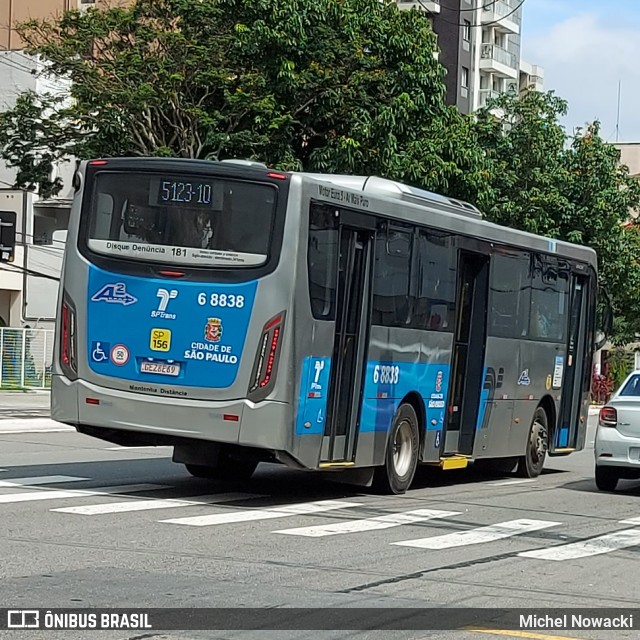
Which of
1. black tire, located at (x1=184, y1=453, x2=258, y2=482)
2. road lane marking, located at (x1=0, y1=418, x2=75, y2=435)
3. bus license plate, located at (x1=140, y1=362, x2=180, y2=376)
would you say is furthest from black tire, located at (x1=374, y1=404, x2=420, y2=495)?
road lane marking, located at (x1=0, y1=418, x2=75, y2=435)

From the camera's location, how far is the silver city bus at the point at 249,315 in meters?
12.8

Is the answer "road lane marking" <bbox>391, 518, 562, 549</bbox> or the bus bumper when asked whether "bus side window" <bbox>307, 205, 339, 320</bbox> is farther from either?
"road lane marking" <bbox>391, 518, 562, 549</bbox>

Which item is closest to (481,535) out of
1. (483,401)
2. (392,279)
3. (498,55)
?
(392,279)

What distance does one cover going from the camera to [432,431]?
51.6 ft

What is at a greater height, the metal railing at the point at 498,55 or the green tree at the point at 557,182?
the metal railing at the point at 498,55

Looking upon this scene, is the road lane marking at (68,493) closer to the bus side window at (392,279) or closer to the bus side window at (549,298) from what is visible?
the bus side window at (392,279)

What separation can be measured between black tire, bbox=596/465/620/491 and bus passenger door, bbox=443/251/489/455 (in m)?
1.74

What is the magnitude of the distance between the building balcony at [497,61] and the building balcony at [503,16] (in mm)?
1224

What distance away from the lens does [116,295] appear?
13.2 meters

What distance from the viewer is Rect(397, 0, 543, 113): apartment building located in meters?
67.5

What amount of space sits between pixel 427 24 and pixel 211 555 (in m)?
27.3

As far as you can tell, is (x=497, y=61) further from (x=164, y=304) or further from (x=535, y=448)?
(x=164, y=304)

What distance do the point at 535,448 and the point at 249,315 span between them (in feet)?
25.6

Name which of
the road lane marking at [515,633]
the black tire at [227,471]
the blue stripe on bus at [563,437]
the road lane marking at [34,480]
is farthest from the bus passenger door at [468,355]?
the road lane marking at [515,633]
